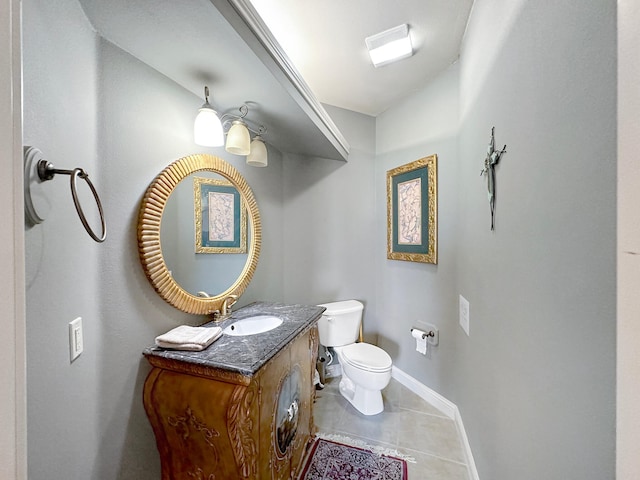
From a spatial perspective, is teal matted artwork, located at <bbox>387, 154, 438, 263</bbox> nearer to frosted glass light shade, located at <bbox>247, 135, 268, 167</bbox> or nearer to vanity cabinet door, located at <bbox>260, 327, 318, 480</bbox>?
vanity cabinet door, located at <bbox>260, 327, 318, 480</bbox>

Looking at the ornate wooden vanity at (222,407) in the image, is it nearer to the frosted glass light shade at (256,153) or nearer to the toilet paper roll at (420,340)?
the frosted glass light shade at (256,153)

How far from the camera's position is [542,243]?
75 cm

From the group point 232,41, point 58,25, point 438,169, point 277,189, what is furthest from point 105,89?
point 438,169

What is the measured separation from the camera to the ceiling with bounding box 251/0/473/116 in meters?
1.35

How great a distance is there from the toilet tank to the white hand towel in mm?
1116

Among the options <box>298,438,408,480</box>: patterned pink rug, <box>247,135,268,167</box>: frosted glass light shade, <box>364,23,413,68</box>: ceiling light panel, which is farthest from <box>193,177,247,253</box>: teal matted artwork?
<box>298,438,408,480</box>: patterned pink rug

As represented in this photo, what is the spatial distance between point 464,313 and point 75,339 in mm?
1879

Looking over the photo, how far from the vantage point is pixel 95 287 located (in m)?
0.94

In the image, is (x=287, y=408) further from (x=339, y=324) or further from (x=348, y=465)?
(x=339, y=324)

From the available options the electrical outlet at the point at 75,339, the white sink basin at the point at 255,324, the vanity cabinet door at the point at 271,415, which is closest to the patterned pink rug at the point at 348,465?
the vanity cabinet door at the point at 271,415

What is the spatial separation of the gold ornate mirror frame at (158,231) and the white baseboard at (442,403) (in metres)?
1.71

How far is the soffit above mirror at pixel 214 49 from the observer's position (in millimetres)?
845

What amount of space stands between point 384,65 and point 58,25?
1.76 metres
